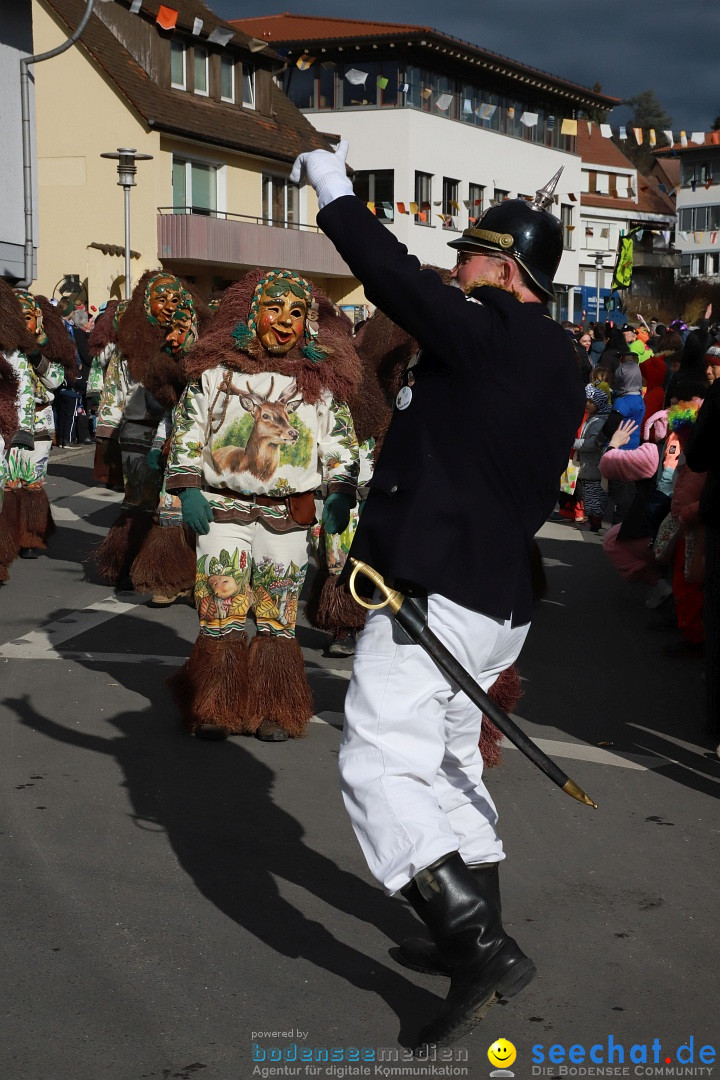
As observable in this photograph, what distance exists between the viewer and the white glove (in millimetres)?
3385

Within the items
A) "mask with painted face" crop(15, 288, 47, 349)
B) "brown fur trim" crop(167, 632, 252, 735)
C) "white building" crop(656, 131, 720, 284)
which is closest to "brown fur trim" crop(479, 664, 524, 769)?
"brown fur trim" crop(167, 632, 252, 735)

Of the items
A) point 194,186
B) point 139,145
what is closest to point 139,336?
point 139,145

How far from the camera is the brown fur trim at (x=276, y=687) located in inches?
251

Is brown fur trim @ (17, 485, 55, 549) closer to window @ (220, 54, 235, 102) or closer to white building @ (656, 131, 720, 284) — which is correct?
window @ (220, 54, 235, 102)

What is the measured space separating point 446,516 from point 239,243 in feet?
119

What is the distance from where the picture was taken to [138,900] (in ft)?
14.4

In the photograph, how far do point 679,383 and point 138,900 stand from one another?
256 inches

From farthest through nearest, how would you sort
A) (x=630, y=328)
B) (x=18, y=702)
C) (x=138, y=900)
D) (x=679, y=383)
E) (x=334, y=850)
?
(x=630, y=328) < (x=679, y=383) < (x=18, y=702) < (x=334, y=850) < (x=138, y=900)

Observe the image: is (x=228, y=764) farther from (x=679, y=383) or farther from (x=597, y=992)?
(x=679, y=383)

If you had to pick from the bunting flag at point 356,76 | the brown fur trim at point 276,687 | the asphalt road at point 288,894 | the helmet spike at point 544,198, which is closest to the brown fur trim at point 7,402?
the asphalt road at point 288,894

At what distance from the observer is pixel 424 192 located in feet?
156

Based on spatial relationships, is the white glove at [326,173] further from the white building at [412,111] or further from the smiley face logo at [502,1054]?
the white building at [412,111]

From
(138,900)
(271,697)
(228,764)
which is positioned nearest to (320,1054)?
(138,900)

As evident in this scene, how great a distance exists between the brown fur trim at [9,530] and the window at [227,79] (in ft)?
98.3
